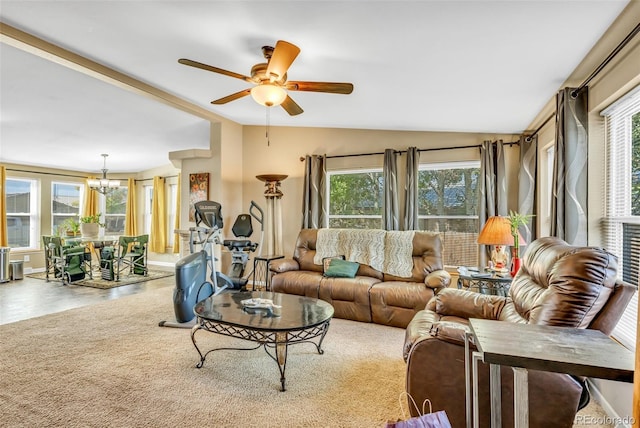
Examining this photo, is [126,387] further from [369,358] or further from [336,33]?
[336,33]

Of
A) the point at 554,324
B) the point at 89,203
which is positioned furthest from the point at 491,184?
the point at 89,203

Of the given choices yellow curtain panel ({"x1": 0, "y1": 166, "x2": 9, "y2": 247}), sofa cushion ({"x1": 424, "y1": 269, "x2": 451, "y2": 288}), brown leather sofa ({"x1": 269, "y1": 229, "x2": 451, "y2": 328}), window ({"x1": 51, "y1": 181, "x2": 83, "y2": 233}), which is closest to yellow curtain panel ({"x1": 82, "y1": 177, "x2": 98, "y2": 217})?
window ({"x1": 51, "y1": 181, "x2": 83, "y2": 233})

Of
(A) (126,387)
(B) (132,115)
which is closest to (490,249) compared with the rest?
(A) (126,387)

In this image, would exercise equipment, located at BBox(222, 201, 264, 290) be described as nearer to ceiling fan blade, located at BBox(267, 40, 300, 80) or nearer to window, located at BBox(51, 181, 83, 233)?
ceiling fan blade, located at BBox(267, 40, 300, 80)

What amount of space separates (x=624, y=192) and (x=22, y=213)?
995cm

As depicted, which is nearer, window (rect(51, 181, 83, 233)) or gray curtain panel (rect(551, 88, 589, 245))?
gray curtain panel (rect(551, 88, 589, 245))

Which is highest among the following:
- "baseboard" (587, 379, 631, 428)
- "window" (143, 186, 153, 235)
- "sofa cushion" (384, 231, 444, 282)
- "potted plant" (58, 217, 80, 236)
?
"window" (143, 186, 153, 235)

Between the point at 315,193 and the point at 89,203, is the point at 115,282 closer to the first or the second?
the point at 89,203

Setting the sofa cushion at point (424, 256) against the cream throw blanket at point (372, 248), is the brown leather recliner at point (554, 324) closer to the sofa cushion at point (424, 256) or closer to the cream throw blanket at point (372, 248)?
the sofa cushion at point (424, 256)

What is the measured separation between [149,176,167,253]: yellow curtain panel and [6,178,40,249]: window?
8.10 feet

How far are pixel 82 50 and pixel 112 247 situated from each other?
443cm

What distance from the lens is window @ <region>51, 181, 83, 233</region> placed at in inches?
306

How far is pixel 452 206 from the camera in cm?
452

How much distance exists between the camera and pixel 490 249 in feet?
13.4
